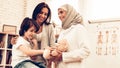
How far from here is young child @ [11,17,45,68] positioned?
2.04 m

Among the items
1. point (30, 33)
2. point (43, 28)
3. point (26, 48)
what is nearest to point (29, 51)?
point (26, 48)

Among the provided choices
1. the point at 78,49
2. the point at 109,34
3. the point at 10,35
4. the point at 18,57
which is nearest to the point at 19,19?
the point at 10,35

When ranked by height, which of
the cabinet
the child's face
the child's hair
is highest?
the child's hair

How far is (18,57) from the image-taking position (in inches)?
82.0

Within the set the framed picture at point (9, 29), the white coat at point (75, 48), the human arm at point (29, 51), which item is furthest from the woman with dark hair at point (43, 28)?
the framed picture at point (9, 29)

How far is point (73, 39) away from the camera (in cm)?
200

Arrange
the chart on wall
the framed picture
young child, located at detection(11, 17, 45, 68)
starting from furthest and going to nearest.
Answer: the framed picture, the chart on wall, young child, located at detection(11, 17, 45, 68)

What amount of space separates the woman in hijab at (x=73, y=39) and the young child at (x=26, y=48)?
25 cm

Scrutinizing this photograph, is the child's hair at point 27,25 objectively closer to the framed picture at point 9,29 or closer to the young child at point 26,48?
the young child at point 26,48

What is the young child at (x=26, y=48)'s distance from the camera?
6.69ft

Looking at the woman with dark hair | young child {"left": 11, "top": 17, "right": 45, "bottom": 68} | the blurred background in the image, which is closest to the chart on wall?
the blurred background

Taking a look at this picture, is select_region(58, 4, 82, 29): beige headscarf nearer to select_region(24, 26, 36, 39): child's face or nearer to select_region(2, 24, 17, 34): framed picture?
select_region(24, 26, 36, 39): child's face

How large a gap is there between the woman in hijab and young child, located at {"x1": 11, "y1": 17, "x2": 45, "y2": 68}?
245mm

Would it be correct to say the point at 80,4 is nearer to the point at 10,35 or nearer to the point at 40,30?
the point at 10,35
